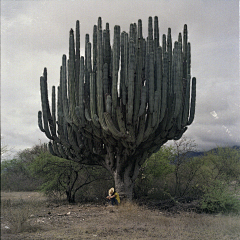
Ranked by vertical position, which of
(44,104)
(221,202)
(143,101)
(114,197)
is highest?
(44,104)

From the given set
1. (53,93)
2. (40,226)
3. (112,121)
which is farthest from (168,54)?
(40,226)

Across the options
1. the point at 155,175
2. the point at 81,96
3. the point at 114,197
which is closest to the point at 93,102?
the point at 81,96

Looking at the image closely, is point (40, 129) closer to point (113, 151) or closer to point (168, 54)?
point (113, 151)

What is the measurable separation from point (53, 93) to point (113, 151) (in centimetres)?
372

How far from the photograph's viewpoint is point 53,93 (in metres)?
13.1

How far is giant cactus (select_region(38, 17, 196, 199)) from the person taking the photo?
1058cm

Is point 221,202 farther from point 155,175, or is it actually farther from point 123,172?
point 155,175

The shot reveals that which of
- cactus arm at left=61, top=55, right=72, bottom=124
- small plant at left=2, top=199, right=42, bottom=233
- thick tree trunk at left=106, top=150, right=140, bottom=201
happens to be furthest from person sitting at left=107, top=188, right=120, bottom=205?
small plant at left=2, top=199, right=42, bottom=233

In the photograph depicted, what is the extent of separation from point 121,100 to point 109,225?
14.7 feet

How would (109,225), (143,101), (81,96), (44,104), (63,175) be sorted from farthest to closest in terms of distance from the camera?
(63,175) < (44,104) < (81,96) < (143,101) < (109,225)

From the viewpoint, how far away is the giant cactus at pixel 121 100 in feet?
34.7

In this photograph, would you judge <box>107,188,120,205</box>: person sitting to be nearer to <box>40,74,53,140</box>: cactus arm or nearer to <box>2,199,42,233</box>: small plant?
<box>40,74,53,140</box>: cactus arm

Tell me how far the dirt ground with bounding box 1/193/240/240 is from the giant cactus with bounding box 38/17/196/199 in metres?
2.64

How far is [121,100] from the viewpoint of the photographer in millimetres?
10945
